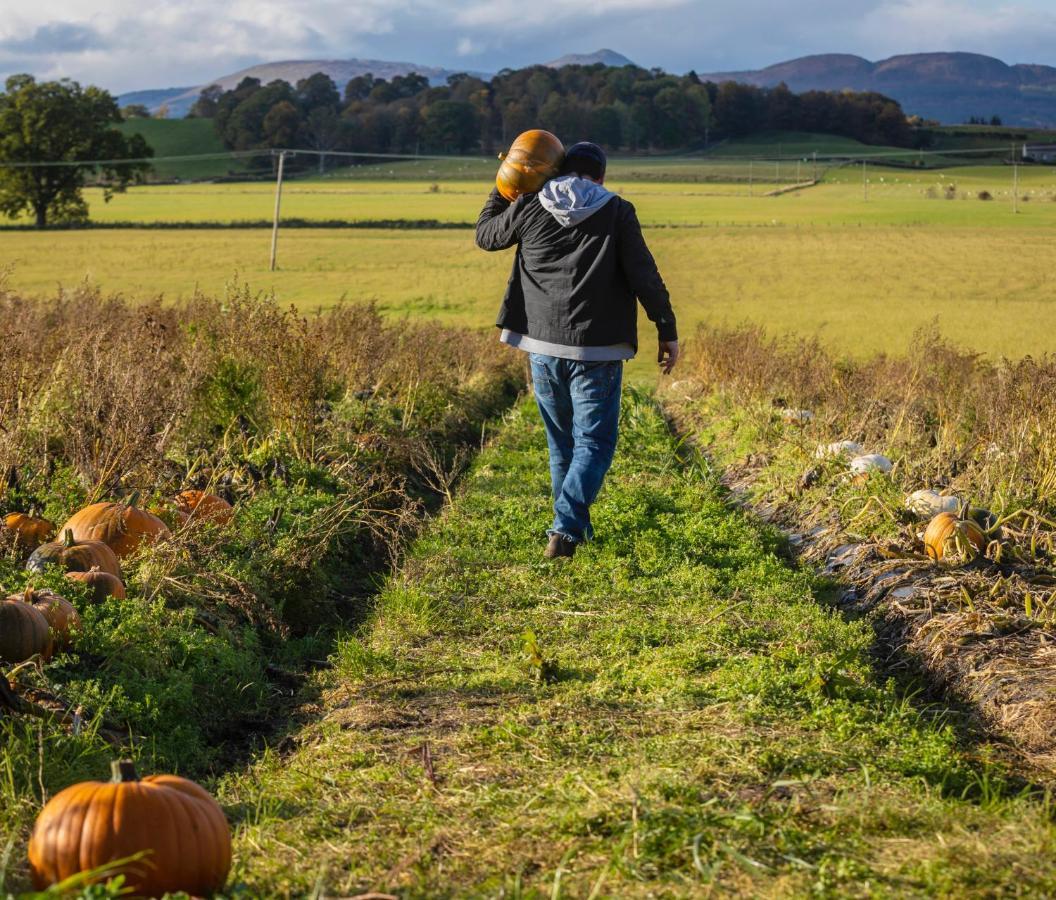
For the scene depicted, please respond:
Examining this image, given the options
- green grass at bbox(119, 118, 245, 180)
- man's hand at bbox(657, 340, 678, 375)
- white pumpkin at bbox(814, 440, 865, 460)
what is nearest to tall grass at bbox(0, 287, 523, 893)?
man's hand at bbox(657, 340, 678, 375)

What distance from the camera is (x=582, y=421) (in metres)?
7.36

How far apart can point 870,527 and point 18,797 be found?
5568 millimetres

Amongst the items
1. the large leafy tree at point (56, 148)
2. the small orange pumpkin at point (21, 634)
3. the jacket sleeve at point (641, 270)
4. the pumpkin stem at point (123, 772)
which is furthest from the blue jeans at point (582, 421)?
the large leafy tree at point (56, 148)

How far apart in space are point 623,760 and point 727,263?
36197 mm

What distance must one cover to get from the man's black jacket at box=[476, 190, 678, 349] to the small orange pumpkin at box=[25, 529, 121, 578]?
2688 millimetres

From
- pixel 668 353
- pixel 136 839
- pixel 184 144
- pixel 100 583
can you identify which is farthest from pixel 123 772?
pixel 184 144

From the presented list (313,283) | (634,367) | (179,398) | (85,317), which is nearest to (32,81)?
(313,283)

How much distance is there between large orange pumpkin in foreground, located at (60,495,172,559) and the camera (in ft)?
22.5

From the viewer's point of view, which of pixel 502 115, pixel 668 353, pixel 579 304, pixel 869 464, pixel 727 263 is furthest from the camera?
pixel 502 115

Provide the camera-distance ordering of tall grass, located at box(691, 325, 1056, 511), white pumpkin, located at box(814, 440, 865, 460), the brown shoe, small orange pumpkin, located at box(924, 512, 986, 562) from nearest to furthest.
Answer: small orange pumpkin, located at box(924, 512, 986, 562) < the brown shoe < tall grass, located at box(691, 325, 1056, 511) < white pumpkin, located at box(814, 440, 865, 460)

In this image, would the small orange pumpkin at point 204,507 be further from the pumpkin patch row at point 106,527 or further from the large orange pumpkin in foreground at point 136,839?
the large orange pumpkin in foreground at point 136,839

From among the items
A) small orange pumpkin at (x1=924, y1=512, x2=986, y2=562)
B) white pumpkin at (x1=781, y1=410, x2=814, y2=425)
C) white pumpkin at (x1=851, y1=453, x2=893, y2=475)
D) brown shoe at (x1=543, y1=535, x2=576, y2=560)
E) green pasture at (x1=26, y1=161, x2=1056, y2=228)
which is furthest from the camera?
green pasture at (x1=26, y1=161, x2=1056, y2=228)

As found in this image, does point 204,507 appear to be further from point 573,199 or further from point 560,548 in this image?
point 573,199

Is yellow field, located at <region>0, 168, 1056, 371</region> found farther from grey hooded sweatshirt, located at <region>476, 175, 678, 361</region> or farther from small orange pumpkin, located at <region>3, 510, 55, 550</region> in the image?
grey hooded sweatshirt, located at <region>476, 175, 678, 361</region>
